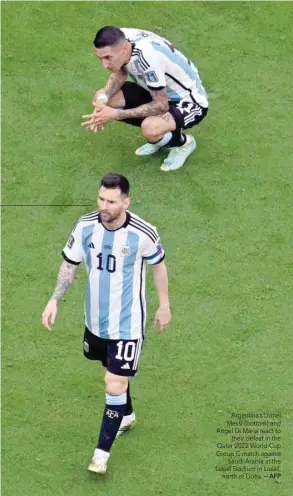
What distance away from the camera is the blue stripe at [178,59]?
8.93 metres

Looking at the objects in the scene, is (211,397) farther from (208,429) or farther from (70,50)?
(70,50)

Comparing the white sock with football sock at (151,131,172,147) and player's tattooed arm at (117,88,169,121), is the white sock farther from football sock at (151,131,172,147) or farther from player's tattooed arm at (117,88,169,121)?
player's tattooed arm at (117,88,169,121)

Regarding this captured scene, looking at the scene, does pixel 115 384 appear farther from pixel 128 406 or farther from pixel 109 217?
pixel 109 217

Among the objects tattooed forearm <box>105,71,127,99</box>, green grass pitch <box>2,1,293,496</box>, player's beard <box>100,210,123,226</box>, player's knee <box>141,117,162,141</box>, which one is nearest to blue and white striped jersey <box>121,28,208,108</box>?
tattooed forearm <box>105,71,127,99</box>

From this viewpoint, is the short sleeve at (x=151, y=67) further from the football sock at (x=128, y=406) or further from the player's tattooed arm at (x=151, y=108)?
the football sock at (x=128, y=406)

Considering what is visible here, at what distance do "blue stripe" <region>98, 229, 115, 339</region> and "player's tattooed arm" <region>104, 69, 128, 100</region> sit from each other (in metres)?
2.67

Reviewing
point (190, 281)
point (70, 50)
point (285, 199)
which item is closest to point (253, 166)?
point (285, 199)

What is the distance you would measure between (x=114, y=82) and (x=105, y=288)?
276cm

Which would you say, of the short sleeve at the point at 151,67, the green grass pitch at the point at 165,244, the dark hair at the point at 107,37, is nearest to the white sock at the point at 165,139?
the green grass pitch at the point at 165,244

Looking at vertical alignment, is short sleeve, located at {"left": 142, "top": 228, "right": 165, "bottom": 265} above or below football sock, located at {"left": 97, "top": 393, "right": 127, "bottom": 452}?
above

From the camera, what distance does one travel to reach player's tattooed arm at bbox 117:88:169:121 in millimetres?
8914

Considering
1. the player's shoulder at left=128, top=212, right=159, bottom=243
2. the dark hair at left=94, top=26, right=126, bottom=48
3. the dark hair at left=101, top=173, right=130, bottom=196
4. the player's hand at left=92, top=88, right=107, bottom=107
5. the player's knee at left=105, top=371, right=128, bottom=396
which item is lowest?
the player's knee at left=105, top=371, right=128, bottom=396

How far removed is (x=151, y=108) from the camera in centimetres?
894

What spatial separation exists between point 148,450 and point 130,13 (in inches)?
178
